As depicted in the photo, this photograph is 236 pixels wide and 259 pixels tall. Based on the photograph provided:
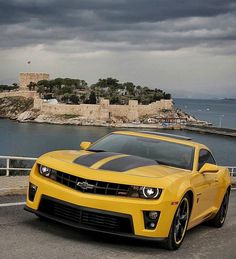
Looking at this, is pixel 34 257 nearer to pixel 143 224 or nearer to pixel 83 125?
pixel 143 224

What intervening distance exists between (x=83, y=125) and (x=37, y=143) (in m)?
73.2

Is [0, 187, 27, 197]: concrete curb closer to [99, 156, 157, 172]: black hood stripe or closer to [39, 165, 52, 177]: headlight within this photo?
[39, 165, 52, 177]: headlight

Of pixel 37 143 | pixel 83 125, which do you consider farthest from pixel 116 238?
pixel 83 125

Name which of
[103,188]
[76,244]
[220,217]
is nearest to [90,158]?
[103,188]

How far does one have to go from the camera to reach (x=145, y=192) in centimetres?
623

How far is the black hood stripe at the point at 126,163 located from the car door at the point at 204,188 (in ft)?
2.30

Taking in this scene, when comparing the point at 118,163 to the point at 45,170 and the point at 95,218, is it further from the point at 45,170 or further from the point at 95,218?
the point at 45,170

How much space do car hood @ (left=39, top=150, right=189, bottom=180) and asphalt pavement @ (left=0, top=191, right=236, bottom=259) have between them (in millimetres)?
919

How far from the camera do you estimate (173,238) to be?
652 centimetres

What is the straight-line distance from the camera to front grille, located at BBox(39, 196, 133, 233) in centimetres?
615

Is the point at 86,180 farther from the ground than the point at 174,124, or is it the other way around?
the point at 86,180

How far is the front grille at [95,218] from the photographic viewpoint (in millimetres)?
6148

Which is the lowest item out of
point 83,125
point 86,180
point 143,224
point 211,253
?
point 83,125

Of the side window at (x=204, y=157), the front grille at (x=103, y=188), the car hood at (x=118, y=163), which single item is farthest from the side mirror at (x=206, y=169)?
the front grille at (x=103, y=188)
